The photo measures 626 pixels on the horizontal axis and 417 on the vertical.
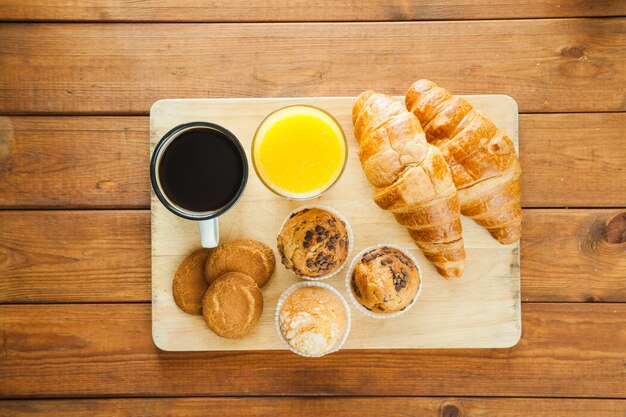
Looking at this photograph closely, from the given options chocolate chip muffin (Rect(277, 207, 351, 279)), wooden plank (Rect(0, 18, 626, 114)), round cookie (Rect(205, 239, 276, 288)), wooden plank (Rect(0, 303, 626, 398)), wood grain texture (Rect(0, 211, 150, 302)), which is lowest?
wooden plank (Rect(0, 303, 626, 398))

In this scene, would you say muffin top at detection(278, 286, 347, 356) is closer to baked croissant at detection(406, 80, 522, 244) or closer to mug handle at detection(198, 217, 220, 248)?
mug handle at detection(198, 217, 220, 248)

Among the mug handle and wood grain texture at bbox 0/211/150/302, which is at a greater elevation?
the mug handle

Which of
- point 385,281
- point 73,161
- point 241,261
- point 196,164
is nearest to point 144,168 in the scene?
point 73,161

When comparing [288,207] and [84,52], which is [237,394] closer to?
[288,207]

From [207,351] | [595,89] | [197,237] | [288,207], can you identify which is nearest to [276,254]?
[288,207]

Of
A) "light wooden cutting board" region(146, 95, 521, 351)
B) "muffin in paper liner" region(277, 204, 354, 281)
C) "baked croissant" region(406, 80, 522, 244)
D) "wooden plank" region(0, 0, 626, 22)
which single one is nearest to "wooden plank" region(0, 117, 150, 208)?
"light wooden cutting board" region(146, 95, 521, 351)
